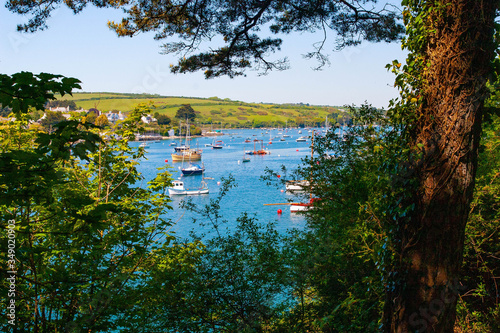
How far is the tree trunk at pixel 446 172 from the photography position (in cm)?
239

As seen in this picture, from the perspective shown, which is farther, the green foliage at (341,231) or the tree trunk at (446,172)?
the green foliage at (341,231)

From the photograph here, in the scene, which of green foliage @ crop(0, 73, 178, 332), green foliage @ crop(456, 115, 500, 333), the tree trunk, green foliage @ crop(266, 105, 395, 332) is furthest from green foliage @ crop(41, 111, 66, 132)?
green foliage @ crop(456, 115, 500, 333)

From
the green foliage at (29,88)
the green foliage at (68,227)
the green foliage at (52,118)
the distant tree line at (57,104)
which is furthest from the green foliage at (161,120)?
the green foliage at (29,88)

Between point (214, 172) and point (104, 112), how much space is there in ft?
130

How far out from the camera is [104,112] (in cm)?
465

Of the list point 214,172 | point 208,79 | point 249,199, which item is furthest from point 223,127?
point 208,79

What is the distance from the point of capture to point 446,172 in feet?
7.89

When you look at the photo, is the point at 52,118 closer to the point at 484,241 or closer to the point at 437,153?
the point at 437,153

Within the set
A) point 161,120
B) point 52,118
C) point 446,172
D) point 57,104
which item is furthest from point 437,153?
point 161,120

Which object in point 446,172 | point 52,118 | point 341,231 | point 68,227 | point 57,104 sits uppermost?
point 57,104

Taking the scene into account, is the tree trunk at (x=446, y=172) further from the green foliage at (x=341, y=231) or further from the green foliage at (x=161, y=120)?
the green foliage at (x=161, y=120)

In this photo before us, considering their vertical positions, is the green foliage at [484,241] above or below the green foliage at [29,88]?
below

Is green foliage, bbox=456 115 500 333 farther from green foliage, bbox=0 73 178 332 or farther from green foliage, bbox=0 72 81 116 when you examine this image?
green foliage, bbox=0 72 81 116

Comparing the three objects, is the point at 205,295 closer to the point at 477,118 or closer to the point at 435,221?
the point at 435,221
